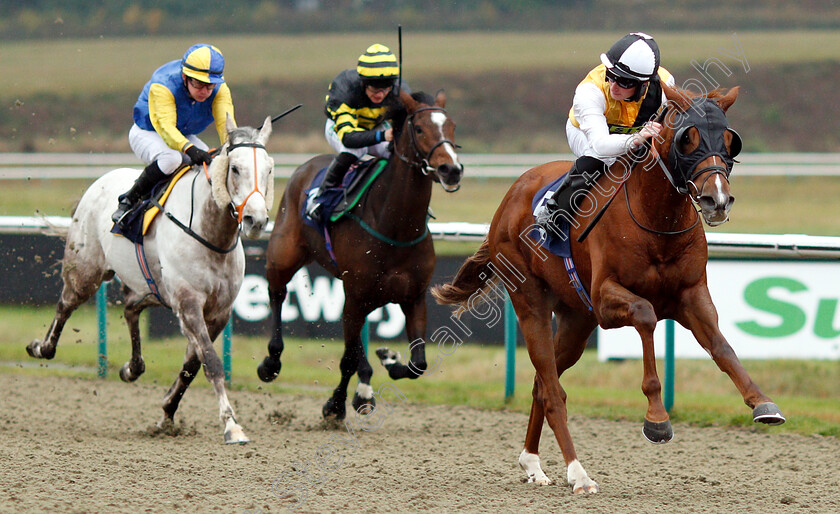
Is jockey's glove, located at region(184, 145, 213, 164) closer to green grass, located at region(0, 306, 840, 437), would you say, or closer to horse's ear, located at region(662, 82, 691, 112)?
green grass, located at region(0, 306, 840, 437)

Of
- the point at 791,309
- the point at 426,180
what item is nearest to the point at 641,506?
the point at 426,180

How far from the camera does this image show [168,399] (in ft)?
21.0

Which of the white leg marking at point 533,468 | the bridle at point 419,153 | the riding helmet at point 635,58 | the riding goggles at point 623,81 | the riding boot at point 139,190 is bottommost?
the white leg marking at point 533,468

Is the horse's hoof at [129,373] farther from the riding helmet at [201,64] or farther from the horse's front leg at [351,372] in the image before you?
the riding helmet at [201,64]

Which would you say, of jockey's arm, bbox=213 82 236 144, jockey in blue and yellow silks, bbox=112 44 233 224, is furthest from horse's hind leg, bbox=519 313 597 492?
jockey's arm, bbox=213 82 236 144

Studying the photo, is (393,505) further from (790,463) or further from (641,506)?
(790,463)

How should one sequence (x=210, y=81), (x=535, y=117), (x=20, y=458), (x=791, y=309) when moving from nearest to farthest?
(x=20, y=458) < (x=210, y=81) < (x=791, y=309) < (x=535, y=117)

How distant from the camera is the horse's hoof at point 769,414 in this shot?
3844mm

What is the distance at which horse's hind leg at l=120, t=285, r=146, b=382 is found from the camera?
686 cm

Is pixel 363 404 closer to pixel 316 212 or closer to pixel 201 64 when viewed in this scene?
pixel 316 212

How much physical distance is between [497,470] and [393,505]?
1.14 m

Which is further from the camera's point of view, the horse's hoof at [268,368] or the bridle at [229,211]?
the horse's hoof at [268,368]

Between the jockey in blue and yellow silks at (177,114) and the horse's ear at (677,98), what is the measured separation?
8.93ft

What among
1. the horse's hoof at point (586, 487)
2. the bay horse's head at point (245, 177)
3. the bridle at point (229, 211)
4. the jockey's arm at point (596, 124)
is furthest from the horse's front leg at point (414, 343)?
the jockey's arm at point (596, 124)
